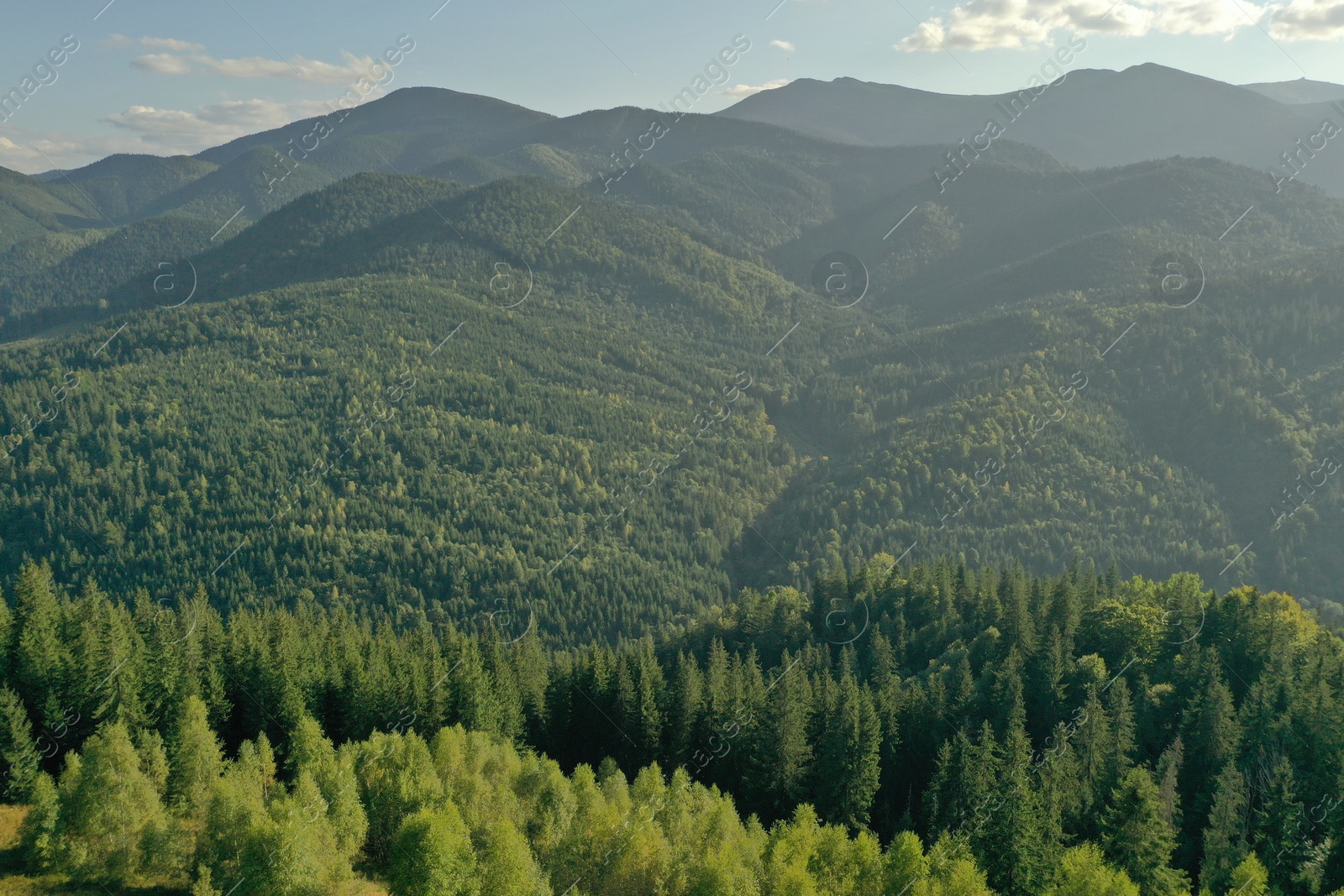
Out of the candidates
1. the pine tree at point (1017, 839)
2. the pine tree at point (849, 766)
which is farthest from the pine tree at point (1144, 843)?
the pine tree at point (849, 766)

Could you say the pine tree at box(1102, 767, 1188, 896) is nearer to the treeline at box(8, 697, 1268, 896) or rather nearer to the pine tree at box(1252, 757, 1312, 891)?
the treeline at box(8, 697, 1268, 896)

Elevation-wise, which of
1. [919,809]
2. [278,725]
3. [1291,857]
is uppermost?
[278,725]

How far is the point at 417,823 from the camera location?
161 feet

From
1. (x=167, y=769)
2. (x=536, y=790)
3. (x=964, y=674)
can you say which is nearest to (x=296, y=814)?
(x=167, y=769)

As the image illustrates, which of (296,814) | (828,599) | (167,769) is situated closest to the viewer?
(296,814)

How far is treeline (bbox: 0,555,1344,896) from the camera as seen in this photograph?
58.9m

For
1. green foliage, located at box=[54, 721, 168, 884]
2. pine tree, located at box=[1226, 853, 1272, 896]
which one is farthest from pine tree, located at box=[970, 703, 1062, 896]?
green foliage, located at box=[54, 721, 168, 884]

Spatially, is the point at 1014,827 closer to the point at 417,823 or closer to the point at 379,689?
the point at 417,823

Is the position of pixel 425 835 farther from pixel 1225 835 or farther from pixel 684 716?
pixel 1225 835

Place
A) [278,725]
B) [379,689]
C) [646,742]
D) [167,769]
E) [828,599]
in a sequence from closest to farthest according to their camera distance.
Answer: [167,769] → [278,725] → [379,689] → [646,742] → [828,599]

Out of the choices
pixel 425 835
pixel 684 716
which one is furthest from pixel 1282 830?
pixel 425 835

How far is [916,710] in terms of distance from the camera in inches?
3137

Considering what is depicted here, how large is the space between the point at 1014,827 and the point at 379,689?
4736 centimetres

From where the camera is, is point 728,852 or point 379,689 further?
point 379,689
